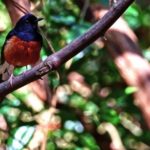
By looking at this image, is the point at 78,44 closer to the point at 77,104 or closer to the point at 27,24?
the point at 27,24

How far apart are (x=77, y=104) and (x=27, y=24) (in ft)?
1.93

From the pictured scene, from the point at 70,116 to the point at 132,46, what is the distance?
0.47 m

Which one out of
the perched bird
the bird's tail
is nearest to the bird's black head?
the perched bird

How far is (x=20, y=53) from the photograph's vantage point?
2.31 metres

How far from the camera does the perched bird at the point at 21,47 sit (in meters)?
2.30

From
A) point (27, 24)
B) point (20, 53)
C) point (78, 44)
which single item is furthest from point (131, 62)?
point (78, 44)

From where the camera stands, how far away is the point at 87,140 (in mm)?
2740

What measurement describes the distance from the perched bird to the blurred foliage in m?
0.35

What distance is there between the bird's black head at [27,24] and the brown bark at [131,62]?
0.39 metres

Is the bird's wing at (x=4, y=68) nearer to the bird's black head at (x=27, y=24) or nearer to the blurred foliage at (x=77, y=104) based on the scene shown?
the bird's black head at (x=27, y=24)

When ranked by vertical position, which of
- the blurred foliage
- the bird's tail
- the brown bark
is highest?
the bird's tail

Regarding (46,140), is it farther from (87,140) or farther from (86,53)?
(86,53)

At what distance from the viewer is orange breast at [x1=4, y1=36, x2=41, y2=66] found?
2287 mm

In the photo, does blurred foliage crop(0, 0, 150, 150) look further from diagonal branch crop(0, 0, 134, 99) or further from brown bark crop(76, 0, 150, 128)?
diagonal branch crop(0, 0, 134, 99)
